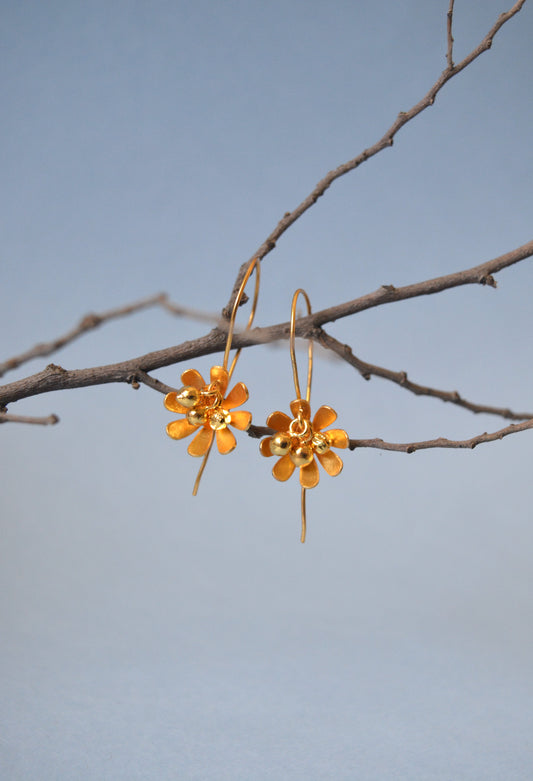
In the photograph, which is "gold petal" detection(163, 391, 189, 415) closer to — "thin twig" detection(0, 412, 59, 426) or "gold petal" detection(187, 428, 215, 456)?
"gold petal" detection(187, 428, 215, 456)

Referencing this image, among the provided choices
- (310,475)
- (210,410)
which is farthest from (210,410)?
(310,475)

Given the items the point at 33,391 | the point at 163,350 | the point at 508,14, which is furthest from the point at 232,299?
the point at 508,14

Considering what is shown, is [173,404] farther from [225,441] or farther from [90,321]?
[90,321]

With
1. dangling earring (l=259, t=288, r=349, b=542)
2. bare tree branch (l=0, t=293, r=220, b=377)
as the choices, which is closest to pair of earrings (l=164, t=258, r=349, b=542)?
dangling earring (l=259, t=288, r=349, b=542)

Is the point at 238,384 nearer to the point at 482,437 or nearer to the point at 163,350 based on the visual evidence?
the point at 163,350

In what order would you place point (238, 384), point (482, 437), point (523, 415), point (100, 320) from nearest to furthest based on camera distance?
point (100, 320) → point (482, 437) → point (238, 384) → point (523, 415)

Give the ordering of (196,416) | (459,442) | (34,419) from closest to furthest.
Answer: (34,419) < (459,442) < (196,416)
